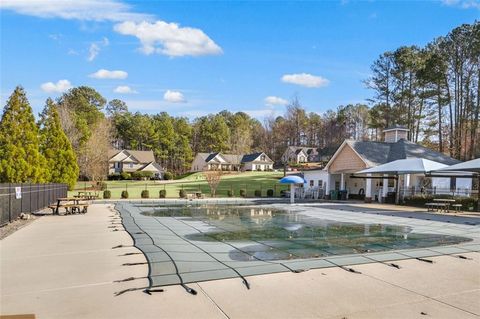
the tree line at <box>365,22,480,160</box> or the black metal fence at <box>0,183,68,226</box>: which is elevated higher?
the tree line at <box>365,22,480,160</box>

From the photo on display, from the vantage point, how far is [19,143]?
1769cm

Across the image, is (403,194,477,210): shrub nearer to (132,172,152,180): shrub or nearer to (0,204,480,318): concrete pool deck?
(0,204,480,318): concrete pool deck

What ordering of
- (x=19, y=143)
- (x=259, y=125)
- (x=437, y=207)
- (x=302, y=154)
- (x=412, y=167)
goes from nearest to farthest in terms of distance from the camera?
(x=19, y=143)
(x=412, y=167)
(x=437, y=207)
(x=302, y=154)
(x=259, y=125)

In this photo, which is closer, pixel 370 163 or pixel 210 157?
pixel 370 163

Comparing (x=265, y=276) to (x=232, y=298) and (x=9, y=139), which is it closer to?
(x=232, y=298)

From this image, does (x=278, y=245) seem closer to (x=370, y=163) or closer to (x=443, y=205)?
(x=443, y=205)

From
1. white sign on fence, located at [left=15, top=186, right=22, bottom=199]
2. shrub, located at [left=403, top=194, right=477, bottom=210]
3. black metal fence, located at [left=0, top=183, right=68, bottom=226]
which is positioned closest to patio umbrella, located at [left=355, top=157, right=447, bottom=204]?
shrub, located at [left=403, top=194, right=477, bottom=210]

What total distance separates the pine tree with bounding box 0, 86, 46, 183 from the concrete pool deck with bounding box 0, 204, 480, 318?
38.2ft

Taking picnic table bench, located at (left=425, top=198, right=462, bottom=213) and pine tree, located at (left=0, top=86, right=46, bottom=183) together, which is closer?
pine tree, located at (left=0, top=86, right=46, bottom=183)

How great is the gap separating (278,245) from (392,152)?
913 inches

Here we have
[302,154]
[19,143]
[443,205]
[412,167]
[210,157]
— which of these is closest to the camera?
[19,143]

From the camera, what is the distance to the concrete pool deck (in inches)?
167

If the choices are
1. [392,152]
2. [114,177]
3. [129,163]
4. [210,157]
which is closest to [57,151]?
[392,152]

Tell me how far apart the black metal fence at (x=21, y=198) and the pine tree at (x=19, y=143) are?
1247 millimetres
